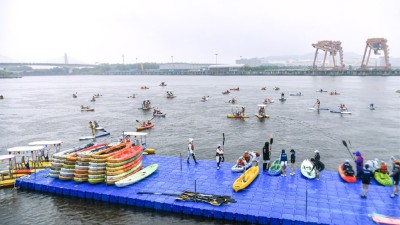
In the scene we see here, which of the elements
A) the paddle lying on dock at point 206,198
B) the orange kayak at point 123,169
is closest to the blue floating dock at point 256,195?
the paddle lying on dock at point 206,198

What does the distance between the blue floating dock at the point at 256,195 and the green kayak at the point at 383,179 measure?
13.7 inches

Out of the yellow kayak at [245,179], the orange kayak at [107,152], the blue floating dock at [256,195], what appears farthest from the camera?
the orange kayak at [107,152]

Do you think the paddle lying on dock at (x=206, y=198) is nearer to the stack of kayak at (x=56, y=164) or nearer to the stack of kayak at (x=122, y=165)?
the stack of kayak at (x=122, y=165)

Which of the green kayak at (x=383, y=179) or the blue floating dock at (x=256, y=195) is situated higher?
the green kayak at (x=383, y=179)

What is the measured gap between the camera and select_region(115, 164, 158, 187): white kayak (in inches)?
834

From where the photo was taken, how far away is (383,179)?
20.6 meters

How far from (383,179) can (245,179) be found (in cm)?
829

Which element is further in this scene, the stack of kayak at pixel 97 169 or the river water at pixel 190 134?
the stack of kayak at pixel 97 169

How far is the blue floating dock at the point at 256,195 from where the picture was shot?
55.7 ft

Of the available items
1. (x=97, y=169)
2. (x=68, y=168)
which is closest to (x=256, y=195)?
(x=97, y=169)

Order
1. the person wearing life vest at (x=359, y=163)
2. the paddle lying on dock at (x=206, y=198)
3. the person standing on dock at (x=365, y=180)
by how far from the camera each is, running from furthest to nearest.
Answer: the person wearing life vest at (x=359, y=163) < the paddle lying on dock at (x=206, y=198) < the person standing on dock at (x=365, y=180)

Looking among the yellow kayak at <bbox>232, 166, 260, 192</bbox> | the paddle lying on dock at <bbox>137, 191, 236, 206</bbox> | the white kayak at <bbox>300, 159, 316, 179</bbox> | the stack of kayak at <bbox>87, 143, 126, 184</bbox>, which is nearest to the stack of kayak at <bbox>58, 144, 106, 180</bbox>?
the stack of kayak at <bbox>87, 143, 126, 184</bbox>

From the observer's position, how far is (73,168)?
2252cm

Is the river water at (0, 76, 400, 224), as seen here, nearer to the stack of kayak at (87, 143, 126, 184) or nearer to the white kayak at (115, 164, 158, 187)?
the white kayak at (115, 164, 158, 187)
